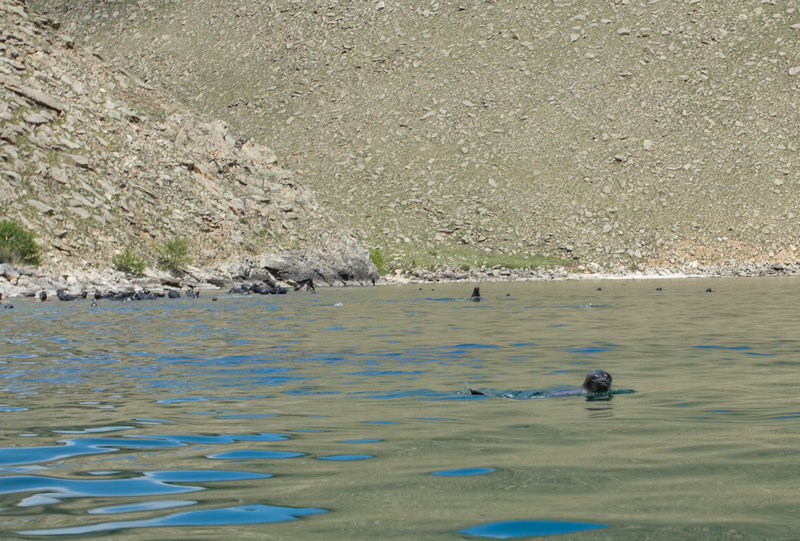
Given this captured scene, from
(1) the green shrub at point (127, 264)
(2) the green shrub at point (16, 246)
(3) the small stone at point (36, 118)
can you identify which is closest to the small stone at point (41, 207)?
(2) the green shrub at point (16, 246)

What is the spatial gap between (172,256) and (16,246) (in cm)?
989

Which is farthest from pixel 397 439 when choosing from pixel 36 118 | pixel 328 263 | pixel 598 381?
pixel 328 263

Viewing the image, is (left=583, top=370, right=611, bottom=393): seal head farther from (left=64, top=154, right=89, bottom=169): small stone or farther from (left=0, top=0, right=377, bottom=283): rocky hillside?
(left=64, top=154, right=89, bottom=169): small stone

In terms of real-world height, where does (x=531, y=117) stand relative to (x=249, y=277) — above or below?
above

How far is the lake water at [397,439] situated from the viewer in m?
5.27

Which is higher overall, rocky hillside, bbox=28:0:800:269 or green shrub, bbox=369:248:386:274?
rocky hillside, bbox=28:0:800:269

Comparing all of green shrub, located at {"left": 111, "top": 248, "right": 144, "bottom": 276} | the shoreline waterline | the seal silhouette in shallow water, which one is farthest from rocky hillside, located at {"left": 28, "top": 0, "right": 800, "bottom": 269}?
the seal silhouette in shallow water

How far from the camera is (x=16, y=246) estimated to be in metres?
43.8

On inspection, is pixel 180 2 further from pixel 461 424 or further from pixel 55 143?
pixel 461 424

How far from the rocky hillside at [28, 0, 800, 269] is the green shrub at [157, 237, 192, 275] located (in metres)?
26.8

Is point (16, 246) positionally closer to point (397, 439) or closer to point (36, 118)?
point (36, 118)

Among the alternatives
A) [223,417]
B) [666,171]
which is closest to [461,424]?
[223,417]

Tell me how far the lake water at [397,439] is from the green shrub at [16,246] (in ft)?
84.2

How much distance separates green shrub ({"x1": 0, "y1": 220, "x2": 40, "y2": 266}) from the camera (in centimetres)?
4369
